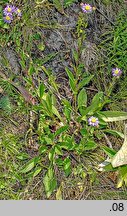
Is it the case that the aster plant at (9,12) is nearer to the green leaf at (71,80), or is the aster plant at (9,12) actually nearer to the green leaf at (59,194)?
the green leaf at (71,80)

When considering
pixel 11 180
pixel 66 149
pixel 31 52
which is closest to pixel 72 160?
pixel 66 149

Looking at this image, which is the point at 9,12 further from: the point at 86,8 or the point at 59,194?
the point at 59,194

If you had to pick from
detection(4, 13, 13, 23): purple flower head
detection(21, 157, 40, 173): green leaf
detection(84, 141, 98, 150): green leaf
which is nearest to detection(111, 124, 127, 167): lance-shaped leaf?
detection(84, 141, 98, 150): green leaf

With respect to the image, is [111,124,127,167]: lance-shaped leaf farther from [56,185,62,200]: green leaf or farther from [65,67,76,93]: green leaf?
[65,67,76,93]: green leaf

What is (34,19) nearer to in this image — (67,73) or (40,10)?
(40,10)

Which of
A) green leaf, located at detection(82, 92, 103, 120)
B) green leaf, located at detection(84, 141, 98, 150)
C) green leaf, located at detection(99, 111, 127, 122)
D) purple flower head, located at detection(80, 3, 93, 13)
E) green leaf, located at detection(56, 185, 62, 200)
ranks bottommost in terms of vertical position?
green leaf, located at detection(56, 185, 62, 200)

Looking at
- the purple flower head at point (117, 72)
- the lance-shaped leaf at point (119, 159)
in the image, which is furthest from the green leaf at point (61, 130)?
the purple flower head at point (117, 72)

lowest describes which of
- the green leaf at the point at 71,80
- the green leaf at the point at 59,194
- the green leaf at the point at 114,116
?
the green leaf at the point at 59,194

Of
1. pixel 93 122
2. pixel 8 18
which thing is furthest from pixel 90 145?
pixel 8 18
